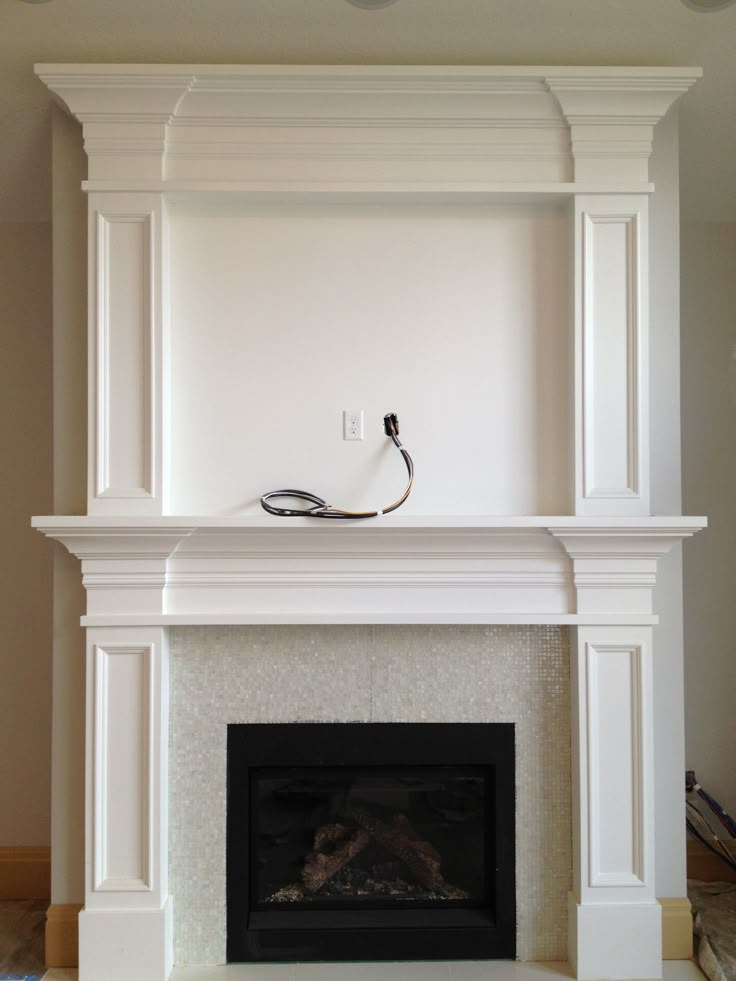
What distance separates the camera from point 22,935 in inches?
96.0

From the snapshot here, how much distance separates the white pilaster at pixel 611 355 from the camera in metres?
2.19

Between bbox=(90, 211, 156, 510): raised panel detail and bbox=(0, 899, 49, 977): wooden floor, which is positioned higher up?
bbox=(90, 211, 156, 510): raised panel detail

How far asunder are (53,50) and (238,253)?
65cm

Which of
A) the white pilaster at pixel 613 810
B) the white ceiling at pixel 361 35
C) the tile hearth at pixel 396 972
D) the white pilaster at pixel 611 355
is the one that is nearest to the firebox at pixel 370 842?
the tile hearth at pixel 396 972

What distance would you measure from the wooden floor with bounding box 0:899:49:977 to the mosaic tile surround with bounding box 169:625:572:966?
428 millimetres

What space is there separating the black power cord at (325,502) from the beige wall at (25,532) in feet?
3.64

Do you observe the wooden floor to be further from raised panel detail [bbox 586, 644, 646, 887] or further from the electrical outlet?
the electrical outlet

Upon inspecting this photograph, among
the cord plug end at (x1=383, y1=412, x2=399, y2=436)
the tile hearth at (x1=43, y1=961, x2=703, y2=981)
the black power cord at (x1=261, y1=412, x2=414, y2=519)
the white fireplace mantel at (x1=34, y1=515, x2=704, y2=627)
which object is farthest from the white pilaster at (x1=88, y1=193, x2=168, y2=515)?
the tile hearth at (x1=43, y1=961, x2=703, y2=981)

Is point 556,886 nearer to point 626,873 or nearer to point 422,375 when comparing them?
point 626,873

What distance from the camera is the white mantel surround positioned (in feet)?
7.02

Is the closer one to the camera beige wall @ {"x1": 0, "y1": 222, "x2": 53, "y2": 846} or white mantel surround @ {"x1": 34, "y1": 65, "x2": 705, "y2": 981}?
white mantel surround @ {"x1": 34, "y1": 65, "x2": 705, "y2": 981}

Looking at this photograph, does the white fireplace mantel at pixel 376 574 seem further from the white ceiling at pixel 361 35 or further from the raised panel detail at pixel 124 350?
the white ceiling at pixel 361 35

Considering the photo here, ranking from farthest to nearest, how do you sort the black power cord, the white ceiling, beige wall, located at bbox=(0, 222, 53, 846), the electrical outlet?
beige wall, located at bbox=(0, 222, 53, 846) → the electrical outlet → the black power cord → the white ceiling

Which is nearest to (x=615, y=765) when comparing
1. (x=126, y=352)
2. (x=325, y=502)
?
(x=325, y=502)
